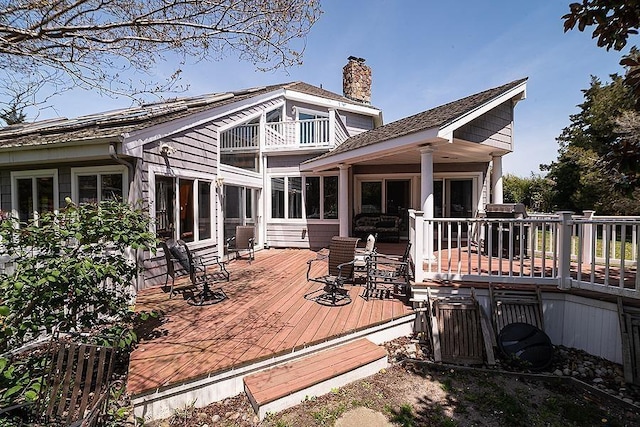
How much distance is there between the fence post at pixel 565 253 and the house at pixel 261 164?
2064 mm

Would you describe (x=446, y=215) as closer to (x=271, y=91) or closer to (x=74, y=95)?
(x=271, y=91)

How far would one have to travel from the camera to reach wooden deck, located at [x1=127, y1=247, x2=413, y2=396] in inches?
114

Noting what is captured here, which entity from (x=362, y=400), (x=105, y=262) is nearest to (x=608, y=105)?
(x=362, y=400)

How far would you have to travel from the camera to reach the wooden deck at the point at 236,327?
2.89 m

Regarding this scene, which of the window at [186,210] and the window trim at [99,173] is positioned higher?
the window trim at [99,173]

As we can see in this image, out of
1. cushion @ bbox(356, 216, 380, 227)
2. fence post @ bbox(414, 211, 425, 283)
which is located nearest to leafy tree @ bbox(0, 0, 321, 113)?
fence post @ bbox(414, 211, 425, 283)

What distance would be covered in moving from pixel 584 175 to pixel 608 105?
4.85 meters

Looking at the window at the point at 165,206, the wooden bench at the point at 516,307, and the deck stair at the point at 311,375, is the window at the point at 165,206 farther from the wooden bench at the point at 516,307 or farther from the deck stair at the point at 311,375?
the wooden bench at the point at 516,307

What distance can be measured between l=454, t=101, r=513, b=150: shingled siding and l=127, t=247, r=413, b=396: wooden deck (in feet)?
13.7

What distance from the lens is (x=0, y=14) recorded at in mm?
3814

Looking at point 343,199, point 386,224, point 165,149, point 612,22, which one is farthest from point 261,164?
point 612,22

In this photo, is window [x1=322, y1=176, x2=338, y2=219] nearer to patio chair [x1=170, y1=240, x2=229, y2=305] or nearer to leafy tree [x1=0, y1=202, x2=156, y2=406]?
patio chair [x1=170, y1=240, x2=229, y2=305]

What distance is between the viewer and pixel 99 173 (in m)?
5.66

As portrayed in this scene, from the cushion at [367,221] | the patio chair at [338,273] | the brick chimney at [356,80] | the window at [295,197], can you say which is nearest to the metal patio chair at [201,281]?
the patio chair at [338,273]
